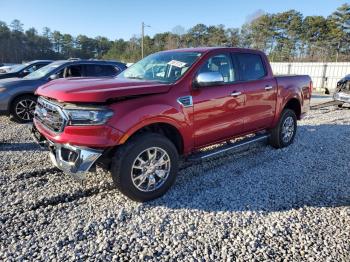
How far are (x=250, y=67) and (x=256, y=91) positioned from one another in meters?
0.45

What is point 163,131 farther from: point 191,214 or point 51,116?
point 51,116

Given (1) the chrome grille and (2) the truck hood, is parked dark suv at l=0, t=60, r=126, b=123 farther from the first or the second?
(2) the truck hood

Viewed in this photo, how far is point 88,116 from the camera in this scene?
318 cm

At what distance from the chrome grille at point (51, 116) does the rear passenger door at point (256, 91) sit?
8.89 feet

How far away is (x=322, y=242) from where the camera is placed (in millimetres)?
2947

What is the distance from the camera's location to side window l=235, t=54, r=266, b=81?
4.83 m

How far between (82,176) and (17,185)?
1.30m

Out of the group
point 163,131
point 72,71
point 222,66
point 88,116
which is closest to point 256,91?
point 222,66

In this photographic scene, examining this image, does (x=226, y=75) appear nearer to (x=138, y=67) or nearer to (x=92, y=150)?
(x=138, y=67)

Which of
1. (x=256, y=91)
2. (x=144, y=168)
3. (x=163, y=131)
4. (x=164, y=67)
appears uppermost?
(x=164, y=67)

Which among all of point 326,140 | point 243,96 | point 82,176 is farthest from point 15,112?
point 326,140

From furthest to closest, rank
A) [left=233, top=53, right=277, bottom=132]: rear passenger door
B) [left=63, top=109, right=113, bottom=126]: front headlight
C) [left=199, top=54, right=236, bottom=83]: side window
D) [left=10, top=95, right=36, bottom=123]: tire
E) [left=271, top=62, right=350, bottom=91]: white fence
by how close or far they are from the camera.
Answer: [left=271, top=62, right=350, bottom=91]: white fence → [left=10, top=95, right=36, bottom=123]: tire → [left=233, top=53, right=277, bottom=132]: rear passenger door → [left=199, top=54, right=236, bottom=83]: side window → [left=63, top=109, right=113, bottom=126]: front headlight

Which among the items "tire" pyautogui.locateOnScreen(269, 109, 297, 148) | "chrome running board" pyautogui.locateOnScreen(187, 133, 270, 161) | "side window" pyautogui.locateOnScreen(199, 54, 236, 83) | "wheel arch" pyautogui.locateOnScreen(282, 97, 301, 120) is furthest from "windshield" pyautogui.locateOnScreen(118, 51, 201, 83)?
"wheel arch" pyautogui.locateOnScreen(282, 97, 301, 120)

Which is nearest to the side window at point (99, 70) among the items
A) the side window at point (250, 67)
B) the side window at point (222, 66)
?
the side window at point (250, 67)
